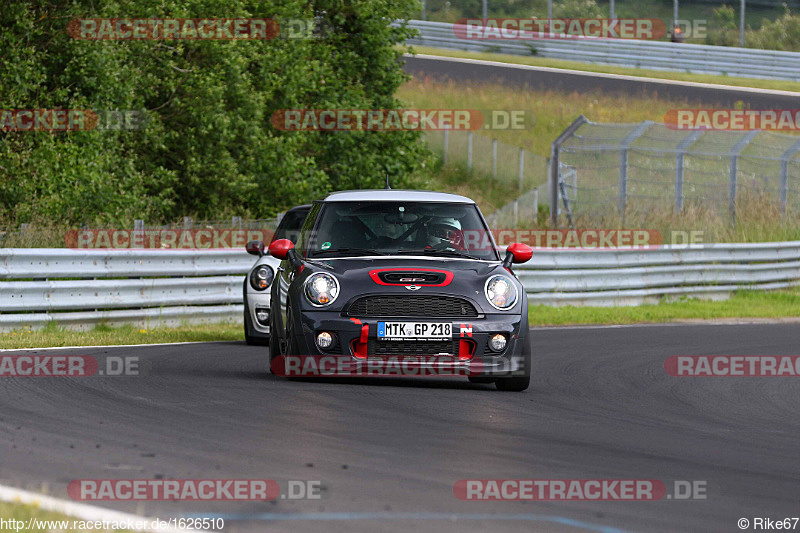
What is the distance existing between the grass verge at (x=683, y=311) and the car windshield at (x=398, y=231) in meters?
7.90

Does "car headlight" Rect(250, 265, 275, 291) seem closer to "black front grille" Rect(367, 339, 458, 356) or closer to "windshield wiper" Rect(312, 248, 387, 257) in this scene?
"windshield wiper" Rect(312, 248, 387, 257)

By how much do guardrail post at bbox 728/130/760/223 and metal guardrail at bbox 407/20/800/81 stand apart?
17.4 m

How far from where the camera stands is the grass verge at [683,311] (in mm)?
19203

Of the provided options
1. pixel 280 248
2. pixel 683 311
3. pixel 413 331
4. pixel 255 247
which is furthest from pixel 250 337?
pixel 683 311

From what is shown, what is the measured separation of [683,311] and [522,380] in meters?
11.4

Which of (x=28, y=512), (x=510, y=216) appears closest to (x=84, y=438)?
(x=28, y=512)

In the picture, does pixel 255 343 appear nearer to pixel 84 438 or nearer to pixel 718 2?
pixel 84 438

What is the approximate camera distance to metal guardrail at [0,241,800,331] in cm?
1402

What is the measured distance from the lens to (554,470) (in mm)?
6465

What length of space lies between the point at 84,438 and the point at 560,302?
14.1m

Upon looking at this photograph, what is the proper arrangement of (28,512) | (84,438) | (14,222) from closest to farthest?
(28,512)
(84,438)
(14,222)

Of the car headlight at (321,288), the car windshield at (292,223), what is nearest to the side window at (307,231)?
the car headlight at (321,288)

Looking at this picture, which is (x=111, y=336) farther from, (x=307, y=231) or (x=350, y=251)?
(x=350, y=251)

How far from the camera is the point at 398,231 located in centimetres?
1049
